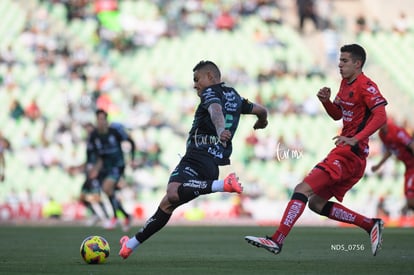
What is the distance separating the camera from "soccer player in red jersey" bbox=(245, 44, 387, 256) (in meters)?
10.7

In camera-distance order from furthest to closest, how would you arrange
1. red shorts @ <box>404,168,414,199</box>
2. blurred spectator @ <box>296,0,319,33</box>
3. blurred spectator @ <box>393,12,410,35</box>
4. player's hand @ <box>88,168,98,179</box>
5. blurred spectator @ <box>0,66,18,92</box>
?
blurred spectator @ <box>393,12,410,35</box>, blurred spectator @ <box>296,0,319,33</box>, blurred spectator @ <box>0,66,18,92</box>, player's hand @ <box>88,168,98,179</box>, red shorts @ <box>404,168,414,199</box>

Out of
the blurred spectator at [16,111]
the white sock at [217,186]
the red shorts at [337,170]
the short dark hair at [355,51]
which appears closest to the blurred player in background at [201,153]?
the white sock at [217,186]

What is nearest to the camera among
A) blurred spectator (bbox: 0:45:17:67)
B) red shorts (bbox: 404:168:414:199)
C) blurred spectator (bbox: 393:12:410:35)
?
red shorts (bbox: 404:168:414:199)

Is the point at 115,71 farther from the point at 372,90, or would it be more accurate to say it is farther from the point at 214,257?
the point at 372,90

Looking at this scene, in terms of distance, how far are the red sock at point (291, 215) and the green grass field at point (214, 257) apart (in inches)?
14.3

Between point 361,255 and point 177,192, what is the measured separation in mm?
2860

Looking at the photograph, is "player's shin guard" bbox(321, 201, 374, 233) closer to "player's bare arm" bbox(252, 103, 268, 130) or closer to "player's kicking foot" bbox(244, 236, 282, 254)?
"player's bare arm" bbox(252, 103, 268, 130)

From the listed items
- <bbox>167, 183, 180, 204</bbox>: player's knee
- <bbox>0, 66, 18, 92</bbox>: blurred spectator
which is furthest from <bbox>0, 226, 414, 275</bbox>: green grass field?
<bbox>0, 66, 18, 92</bbox>: blurred spectator

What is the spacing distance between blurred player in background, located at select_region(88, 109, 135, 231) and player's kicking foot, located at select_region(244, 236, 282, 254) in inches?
439

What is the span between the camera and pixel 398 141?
18.2 m

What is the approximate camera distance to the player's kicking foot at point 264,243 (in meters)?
10.1

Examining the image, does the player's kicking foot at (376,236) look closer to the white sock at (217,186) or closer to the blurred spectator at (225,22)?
the white sock at (217,186)

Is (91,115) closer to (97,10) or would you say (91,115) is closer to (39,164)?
(39,164)

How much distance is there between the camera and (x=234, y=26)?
112ft
